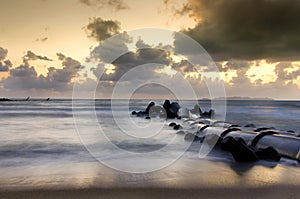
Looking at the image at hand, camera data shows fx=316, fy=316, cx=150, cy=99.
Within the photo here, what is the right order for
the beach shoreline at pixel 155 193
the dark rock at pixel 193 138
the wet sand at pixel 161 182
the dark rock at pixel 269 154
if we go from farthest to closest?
the dark rock at pixel 193 138, the dark rock at pixel 269 154, the wet sand at pixel 161 182, the beach shoreline at pixel 155 193

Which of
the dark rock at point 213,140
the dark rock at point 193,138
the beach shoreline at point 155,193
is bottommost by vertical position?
the beach shoreline at point 155,193

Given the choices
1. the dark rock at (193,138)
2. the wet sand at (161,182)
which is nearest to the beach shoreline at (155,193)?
the wet sand at (161,182)

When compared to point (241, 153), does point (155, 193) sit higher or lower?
lower

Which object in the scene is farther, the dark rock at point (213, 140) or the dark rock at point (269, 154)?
the dark rock at point (213, 140)

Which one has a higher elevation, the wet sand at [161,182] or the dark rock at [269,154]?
the dark rock at [269,154]

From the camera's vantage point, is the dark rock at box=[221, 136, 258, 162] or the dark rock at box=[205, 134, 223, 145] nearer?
the dark rock at box=[221, 136, 258, 162]

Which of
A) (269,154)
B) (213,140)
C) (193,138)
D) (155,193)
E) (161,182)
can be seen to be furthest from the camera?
(193,138)

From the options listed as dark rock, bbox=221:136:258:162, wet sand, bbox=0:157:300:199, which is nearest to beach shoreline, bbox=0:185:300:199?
wet sand, bbox=0:157:300:199

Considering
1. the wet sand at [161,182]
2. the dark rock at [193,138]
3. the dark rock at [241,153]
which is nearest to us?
the wet sand at [161,182]

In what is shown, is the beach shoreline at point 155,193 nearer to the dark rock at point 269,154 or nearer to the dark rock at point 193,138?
the dark rock at point 269,154

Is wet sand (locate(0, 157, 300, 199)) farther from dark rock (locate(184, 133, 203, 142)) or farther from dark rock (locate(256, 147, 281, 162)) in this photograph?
dark rock (locate(184, 133, 203, 142))

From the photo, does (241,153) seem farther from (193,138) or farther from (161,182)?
(193,138)

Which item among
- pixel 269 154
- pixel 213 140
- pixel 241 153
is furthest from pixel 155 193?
pixel 213 140

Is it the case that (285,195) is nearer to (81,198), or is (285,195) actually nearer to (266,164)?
(266,164)
